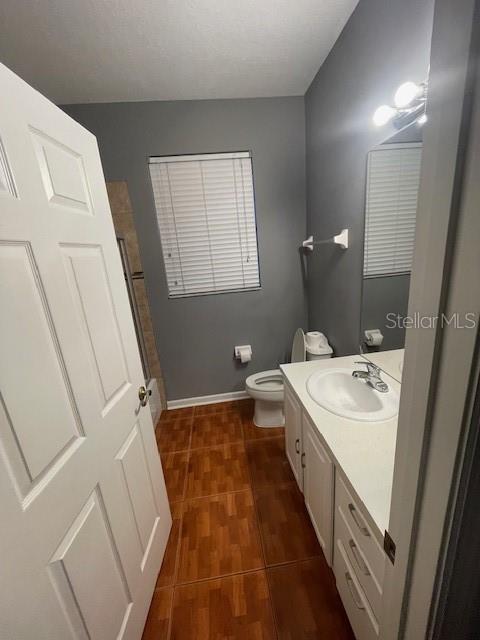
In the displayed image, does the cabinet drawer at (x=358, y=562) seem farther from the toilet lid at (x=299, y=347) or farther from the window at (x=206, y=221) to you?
the window at (x=206, y=221)

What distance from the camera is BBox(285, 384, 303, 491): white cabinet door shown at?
4.35 feet

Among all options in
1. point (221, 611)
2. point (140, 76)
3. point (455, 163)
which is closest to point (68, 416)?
point (455, 163)

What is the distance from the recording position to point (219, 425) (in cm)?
227

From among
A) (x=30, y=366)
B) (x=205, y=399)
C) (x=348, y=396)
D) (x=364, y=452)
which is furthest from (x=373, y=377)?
(x=205, y=399)

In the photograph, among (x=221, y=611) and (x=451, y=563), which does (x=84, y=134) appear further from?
(x=221, y=611)

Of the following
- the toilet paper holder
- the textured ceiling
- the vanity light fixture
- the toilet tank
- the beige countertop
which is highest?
the textured ceiling

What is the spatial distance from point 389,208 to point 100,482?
1.62 m

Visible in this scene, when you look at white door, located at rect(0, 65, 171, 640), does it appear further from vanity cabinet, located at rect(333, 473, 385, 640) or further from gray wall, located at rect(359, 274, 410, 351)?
gray wall, located at rect(359, 274, 410, 351)

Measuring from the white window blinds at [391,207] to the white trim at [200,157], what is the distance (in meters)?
1.14

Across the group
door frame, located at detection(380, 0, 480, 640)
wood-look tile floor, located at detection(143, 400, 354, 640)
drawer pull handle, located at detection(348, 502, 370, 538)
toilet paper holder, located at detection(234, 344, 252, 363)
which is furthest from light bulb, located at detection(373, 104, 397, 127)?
wood-look tile floor, located at detection(143, 400, 354, 640)

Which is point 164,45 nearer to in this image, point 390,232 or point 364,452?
point 390,232

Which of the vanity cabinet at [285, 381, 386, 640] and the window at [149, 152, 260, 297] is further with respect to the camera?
the window at [149, 152, 260, 297]

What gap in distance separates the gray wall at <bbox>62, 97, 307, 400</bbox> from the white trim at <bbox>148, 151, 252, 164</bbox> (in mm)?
37

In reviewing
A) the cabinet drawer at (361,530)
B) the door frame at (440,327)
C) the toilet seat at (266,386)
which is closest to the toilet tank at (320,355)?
the toilet seat at (266,386)
